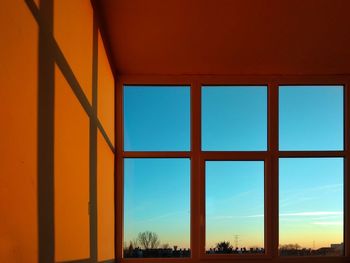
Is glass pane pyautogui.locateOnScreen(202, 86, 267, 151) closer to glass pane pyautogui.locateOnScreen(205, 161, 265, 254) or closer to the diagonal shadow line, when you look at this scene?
glass pane pyautogui.locateOnScreen(205, 161, 265, 254)

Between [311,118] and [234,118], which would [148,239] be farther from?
[311,118]

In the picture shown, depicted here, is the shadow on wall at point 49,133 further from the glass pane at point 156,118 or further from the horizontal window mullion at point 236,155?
the horizontal window mullion at point 236,155

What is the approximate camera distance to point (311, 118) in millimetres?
5004

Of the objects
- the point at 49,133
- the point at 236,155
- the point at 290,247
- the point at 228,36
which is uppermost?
the point at 228,36

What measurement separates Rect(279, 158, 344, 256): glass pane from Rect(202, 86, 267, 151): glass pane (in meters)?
0.43

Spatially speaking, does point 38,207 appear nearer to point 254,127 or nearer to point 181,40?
point 181,40

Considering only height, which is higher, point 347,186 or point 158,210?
point 347,186

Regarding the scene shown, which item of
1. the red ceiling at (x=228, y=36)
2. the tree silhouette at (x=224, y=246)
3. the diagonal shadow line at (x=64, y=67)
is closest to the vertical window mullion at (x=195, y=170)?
the tree silhouette at (x=224, y=246)

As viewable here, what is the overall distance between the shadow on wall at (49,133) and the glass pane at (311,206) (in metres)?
2.34

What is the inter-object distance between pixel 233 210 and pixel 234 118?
1.02 meters

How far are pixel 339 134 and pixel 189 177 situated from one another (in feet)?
5.82

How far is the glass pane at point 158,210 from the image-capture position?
189 inches
